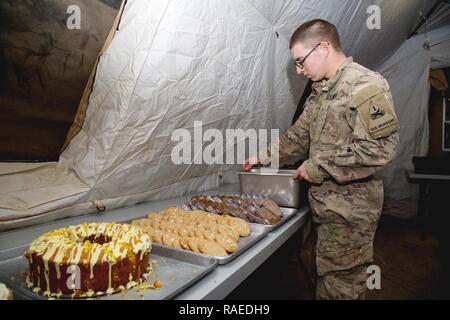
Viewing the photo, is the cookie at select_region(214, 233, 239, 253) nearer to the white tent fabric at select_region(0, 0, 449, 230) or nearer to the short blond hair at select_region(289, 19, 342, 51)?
the white tent fabric at select_region(0, 0, 449, 230)

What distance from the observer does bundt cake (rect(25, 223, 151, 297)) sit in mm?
826

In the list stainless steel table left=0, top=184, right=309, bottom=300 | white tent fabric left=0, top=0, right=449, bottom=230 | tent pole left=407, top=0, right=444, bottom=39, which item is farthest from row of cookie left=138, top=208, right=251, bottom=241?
tent pole left=407, top=0, right=444, bottom=39

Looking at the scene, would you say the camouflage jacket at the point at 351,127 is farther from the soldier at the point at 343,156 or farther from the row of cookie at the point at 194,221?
the row of cookie at the point at 194,221

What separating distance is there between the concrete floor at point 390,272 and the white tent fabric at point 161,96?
3.65 ft

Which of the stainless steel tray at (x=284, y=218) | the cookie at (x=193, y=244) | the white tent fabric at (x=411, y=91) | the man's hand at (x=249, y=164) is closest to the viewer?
the cookie at (x=193, y=244)

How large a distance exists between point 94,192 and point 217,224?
700 millimetres

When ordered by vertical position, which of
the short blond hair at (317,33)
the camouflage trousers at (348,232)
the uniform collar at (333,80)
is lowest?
the camouflage trousers at (348,232)

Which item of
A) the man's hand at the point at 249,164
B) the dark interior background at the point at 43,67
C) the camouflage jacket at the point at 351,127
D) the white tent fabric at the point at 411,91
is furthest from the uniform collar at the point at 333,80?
the white tent fabric at the point at 411,91

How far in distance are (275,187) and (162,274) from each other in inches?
40.2

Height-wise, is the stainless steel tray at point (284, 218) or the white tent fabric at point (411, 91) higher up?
the white tent fabric at point (411, 91)

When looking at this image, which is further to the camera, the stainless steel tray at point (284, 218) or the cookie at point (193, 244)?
the stainless steel tray at point (284, 218)

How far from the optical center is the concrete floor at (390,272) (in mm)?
2594

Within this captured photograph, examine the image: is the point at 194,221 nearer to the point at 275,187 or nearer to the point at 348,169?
the point at 275,187
